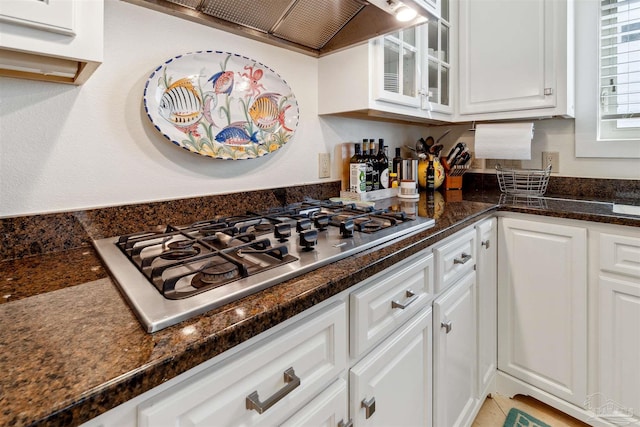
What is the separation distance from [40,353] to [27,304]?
202 mm

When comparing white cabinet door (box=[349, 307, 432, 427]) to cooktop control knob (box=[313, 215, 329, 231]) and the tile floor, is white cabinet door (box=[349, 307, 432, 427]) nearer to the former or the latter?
cooktop control knob (box=[313, 215, 329, 231])

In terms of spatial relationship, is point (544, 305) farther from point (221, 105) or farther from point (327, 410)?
point (221, 105)

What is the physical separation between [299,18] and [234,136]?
0.49 meters

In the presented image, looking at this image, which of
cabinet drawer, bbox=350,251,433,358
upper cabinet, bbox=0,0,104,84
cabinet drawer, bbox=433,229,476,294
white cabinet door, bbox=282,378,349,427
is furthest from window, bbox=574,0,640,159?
upper cabinet, bbox=0,0,104,84

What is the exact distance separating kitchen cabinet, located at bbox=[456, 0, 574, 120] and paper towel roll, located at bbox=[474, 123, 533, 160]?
0.19 ft

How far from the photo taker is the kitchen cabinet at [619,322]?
1232mm

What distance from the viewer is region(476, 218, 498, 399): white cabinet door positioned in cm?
142

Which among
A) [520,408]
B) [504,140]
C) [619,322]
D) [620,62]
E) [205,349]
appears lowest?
[520,408]

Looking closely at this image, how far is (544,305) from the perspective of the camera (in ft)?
4.79

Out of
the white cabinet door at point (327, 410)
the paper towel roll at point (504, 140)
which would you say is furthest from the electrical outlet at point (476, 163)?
the white cabinet door at point (327, 410)

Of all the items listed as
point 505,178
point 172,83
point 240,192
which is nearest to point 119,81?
point 172,83

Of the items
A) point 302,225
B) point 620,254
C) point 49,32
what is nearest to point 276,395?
point 302,225

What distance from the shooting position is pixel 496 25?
5.78 ft

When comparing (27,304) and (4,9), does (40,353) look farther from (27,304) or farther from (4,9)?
(4,9)
